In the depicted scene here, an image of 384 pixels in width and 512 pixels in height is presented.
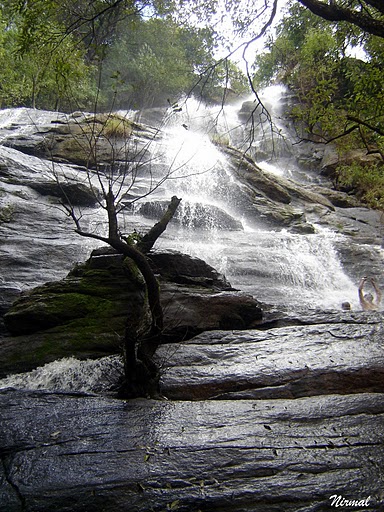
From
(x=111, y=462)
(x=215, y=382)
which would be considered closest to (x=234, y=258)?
→ (x=215, y=382)

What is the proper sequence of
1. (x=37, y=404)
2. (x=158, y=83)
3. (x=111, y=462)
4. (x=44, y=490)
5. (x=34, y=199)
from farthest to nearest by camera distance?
(x=158, y=83) < (x=34, y=199) < (x=37, y=404) < (x=111, y=462) < (x=44, y=490)

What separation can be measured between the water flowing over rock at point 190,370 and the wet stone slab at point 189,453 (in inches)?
0.5

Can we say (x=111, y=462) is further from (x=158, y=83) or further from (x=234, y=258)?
(x=158, y=83)

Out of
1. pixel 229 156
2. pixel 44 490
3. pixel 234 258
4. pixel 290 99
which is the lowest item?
pixel 44 490

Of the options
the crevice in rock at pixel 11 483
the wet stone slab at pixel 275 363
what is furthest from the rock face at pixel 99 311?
the crevice in rock at pixel 11 483

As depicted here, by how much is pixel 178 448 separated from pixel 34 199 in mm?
10375

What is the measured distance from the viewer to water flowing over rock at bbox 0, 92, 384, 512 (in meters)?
2.93

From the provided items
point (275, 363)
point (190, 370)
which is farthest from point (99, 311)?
point (275, 363)

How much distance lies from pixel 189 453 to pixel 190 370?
189cm

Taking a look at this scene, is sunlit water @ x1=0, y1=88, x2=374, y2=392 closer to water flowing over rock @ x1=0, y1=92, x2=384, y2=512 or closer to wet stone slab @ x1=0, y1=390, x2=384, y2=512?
water flowing over rock @ x1=0, y1=92, x2=384, y2=512

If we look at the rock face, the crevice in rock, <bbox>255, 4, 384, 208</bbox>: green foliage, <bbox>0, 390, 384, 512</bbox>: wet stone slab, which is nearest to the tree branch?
<bbox>255, 4, 384, 208</bbox>: green foliage

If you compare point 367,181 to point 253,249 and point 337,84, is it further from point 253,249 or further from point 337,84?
point 253,249

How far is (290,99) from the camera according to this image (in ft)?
92.8

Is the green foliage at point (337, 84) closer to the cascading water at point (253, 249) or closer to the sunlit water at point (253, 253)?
the cascading water at point (253, 249)
